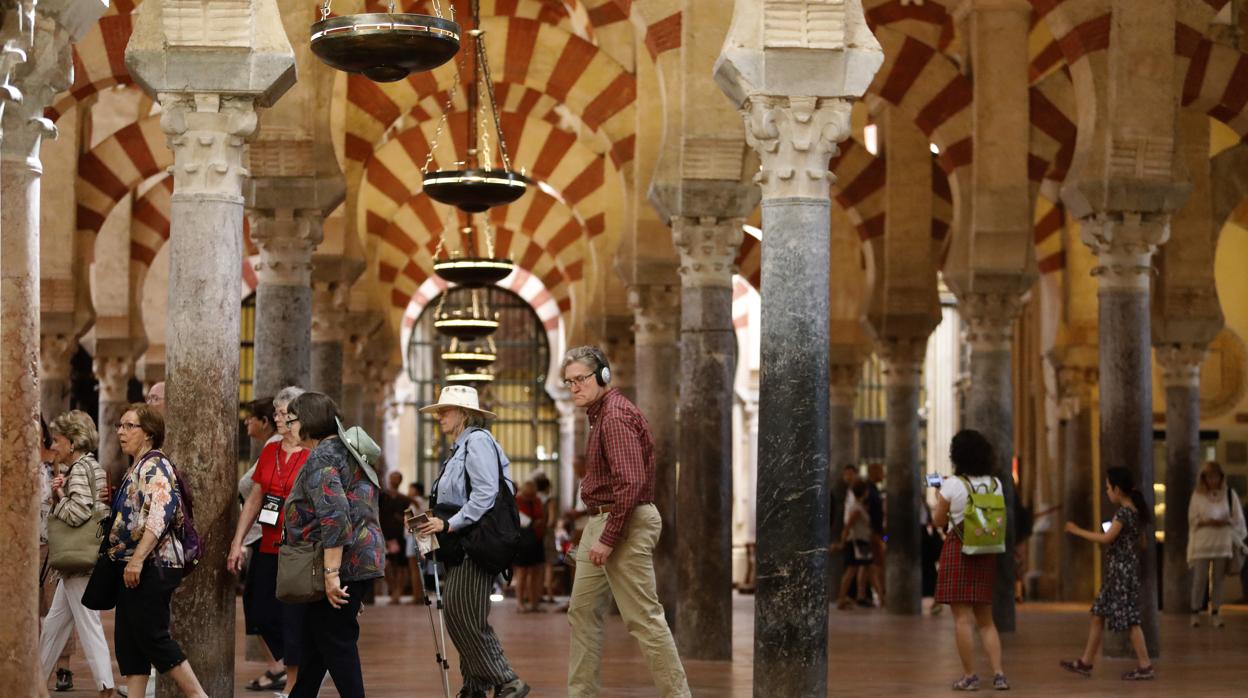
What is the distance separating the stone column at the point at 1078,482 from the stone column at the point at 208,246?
1132cm

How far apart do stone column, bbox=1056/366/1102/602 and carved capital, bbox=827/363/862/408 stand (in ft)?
6.64

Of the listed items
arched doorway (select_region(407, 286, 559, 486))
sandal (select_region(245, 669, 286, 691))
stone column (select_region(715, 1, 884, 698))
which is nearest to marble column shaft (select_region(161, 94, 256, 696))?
sandal (select_region(245, 669, 286, 691))

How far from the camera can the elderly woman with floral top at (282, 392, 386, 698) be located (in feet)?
20.0

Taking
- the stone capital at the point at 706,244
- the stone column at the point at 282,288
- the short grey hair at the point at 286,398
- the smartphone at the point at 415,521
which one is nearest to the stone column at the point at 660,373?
the stone capital at the point at 706,244

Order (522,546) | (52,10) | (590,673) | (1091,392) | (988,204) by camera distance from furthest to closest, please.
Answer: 1. (1091,392)
2. (988,204)
3. (522,546)
4. (590,673)
5. (52,10)

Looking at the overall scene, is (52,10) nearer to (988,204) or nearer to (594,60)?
(988,204)

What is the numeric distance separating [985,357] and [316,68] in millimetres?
4961

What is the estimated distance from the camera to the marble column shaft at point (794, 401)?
7.00 metres

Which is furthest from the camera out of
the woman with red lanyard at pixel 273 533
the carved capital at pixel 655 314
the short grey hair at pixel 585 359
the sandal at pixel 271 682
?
the carved capital at pixel 655 314

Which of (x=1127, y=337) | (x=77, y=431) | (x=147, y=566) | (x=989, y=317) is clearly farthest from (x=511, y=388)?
(x=147, y=566)

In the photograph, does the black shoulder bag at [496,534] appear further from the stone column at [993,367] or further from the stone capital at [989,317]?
the stone capital at [989,317]

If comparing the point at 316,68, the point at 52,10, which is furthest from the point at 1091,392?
the point at 52,10

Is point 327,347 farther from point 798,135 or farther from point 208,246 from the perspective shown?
point 798,135

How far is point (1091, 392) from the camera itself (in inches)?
713
